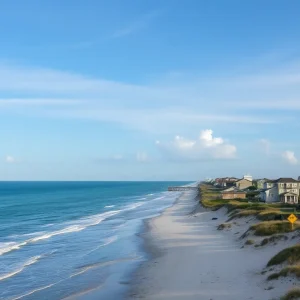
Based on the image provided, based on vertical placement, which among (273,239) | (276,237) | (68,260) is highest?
(276,237)

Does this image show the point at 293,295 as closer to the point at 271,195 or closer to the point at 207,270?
the point at 207,270

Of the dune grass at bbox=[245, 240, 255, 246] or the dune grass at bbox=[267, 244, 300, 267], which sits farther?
the dune grass at bbox=[245, 240, 255, 246]

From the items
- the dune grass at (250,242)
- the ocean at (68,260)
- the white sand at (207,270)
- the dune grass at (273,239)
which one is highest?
the dune grass at (273,239)

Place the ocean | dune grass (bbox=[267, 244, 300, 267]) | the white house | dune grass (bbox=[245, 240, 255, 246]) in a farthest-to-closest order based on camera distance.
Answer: the white house → dune grass (bbox=[245, 240, 255, 246]) → the ocean → dune grass (bbox=[267, 244, 300, 267])

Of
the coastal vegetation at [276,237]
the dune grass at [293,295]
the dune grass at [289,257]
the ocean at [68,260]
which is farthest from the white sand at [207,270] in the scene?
the ocean at [68,260]

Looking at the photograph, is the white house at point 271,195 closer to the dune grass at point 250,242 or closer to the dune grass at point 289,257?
the dune grass at point 250,242

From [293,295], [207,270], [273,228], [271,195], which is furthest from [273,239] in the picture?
[271,195]

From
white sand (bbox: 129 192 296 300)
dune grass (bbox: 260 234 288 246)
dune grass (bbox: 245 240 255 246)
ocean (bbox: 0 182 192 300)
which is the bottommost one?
ocean (bbox: 0 182 192 300)

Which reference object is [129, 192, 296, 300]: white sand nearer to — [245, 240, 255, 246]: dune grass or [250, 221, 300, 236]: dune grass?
[245, 240, 255, 246]: dune grass

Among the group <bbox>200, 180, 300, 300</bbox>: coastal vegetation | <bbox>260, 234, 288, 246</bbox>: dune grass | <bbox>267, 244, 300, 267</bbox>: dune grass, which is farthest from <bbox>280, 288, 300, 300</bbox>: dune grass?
<bbox>260, 234, 288, 246</bbox>: dune grass
